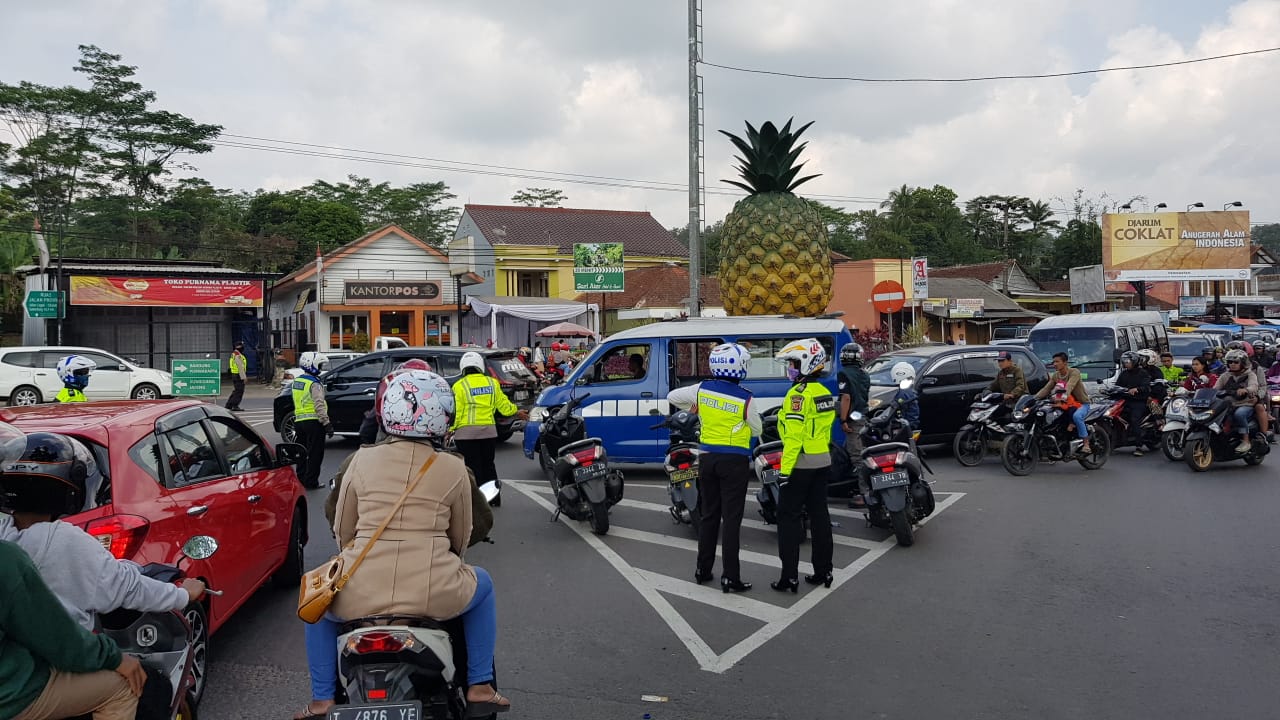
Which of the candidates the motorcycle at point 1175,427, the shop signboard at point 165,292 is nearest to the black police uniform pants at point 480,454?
the motorcycle at point 1175,427

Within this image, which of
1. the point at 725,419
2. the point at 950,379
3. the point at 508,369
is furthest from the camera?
the point at 508,369

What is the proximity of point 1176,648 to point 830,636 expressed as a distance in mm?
1978

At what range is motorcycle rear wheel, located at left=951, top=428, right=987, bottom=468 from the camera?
12195 millimetres

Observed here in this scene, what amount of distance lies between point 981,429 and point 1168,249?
3498cm

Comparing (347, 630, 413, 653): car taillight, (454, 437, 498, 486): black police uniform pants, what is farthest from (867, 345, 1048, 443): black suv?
(347, 630, 413, 653): car taillight

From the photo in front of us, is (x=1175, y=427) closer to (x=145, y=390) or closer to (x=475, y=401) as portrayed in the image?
(x=475, y=401)

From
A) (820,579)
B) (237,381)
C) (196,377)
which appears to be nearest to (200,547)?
(820,579)

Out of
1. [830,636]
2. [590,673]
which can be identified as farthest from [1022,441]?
[590,673]

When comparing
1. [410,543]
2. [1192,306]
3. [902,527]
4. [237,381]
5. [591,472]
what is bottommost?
[902,527]

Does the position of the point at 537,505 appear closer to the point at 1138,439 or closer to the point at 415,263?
the point at 1138,439

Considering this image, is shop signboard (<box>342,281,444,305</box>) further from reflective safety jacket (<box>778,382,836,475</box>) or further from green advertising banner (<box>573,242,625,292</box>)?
reflective safety jacket (<box>778,382,836,475</box>)

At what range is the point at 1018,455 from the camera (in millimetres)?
11445

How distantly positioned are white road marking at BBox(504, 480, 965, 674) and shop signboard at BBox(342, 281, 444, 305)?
28905 mm

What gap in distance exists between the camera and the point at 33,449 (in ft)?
9.80
